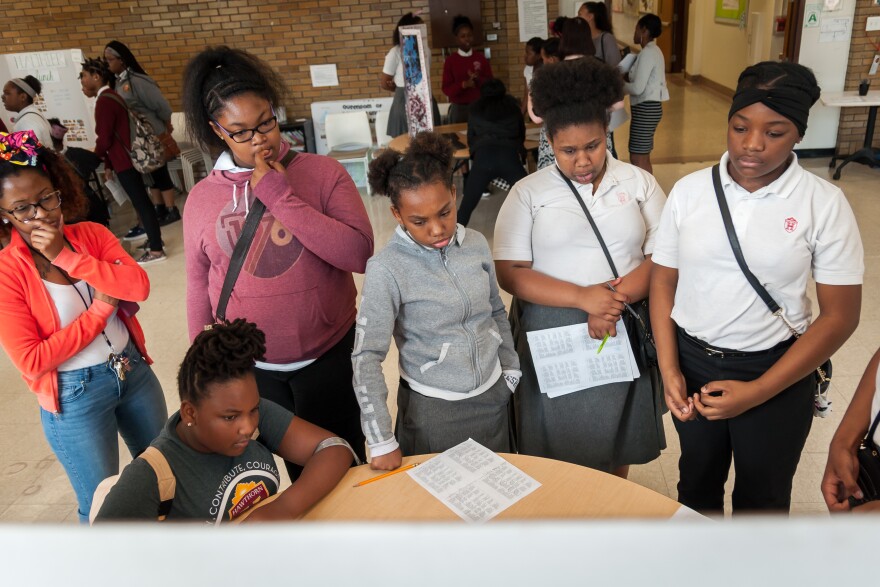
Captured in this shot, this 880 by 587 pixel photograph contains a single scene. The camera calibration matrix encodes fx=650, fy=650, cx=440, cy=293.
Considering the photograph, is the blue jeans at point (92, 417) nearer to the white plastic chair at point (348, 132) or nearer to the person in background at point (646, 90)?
the person in background at point (646, 90)

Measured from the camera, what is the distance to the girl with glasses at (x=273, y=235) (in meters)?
1.67

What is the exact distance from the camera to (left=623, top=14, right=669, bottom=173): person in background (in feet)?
18.5

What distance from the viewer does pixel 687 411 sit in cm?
169

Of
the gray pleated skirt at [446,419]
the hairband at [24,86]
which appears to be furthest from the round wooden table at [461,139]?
the gray pleated skirt at [446,419]

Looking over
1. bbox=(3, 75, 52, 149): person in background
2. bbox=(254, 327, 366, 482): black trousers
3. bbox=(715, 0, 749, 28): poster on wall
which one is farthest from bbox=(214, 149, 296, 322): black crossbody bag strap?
bbox=(715, 0, 749, 28): poster on wall

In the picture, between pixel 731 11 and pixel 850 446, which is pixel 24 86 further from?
pixel 731 11

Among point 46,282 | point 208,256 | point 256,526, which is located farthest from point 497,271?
point 256,526

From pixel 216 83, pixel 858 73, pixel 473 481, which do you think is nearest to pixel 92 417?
pixel 216 83

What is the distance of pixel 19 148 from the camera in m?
1.77

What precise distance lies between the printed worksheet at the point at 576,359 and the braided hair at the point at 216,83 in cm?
105

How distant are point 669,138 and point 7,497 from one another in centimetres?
789

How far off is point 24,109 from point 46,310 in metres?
4.32

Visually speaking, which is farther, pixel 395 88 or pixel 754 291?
pixel 395 88

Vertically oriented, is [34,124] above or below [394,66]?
below
